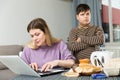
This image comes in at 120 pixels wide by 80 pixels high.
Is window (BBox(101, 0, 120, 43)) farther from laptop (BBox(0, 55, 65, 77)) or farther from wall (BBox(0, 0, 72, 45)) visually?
laptop (BBox(0, 55, 65, 77))

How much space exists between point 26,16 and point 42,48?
2.61 m

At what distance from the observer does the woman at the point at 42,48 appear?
172 centimetres

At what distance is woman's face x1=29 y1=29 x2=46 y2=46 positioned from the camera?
170 centimetres

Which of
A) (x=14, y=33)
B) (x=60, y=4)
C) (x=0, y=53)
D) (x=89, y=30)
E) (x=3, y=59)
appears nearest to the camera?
(x=3, y=59)

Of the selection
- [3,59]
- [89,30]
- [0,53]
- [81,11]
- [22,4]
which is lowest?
[0,53]

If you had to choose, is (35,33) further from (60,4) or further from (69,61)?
(60,4)

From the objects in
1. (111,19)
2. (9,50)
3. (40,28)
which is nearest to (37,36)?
(40,28)

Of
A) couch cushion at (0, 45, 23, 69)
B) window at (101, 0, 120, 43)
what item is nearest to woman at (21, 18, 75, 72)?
couch cushion at (0, 45, 23, 69)

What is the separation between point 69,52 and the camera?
5.79ft

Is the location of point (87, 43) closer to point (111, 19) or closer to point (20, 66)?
point (20, 66)

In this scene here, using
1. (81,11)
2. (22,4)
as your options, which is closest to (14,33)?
(22,4)

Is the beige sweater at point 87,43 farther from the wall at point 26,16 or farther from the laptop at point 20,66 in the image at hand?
the wall at point 26,16

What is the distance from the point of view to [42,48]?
1780mm

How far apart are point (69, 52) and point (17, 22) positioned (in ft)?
8.54
